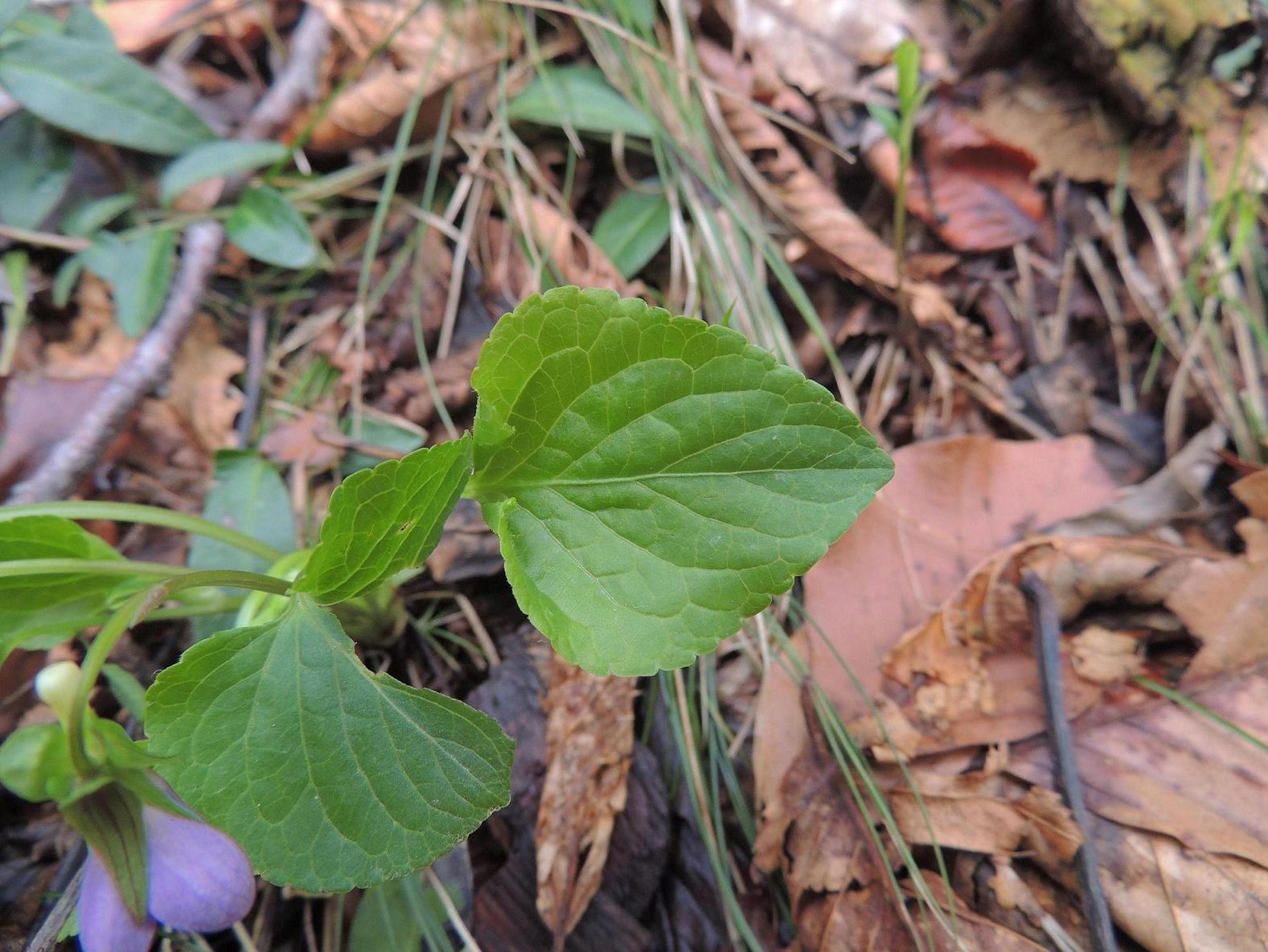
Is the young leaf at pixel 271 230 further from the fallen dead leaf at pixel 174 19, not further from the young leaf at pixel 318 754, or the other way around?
the young leaf at pixel 318 754

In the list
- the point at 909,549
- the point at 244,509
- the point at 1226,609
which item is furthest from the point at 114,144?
the point at 1226,609

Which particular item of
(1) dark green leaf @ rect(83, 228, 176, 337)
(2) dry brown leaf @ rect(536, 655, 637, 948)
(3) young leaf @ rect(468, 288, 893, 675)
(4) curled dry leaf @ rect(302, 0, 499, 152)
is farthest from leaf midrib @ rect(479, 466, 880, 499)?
(4) curled dry leaf @ rect(302, 0, 499, 152)

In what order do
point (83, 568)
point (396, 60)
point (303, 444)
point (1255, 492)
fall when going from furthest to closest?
point (396, 60) → point (303, 444) → point (1255, 492) → point (83, 568)

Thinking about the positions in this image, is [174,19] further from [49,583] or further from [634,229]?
[49,583]

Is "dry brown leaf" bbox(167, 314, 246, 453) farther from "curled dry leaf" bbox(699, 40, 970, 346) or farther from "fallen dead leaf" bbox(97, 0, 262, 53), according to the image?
"curled dry leaf" bbox(699, 40, 970, 346)

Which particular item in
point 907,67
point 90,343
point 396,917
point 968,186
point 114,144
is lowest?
point 396,917

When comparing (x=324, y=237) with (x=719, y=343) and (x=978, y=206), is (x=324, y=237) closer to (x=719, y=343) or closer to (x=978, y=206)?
(x=719, y=343)

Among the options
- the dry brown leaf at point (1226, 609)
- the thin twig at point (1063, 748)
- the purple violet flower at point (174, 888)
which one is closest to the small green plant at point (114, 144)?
the purple violet flower at point (174, 888)

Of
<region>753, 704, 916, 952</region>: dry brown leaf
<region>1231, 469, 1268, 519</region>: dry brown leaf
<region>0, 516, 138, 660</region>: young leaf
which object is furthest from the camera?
<region>1231, 469, 1268, 519</region>: dry brown leaf
